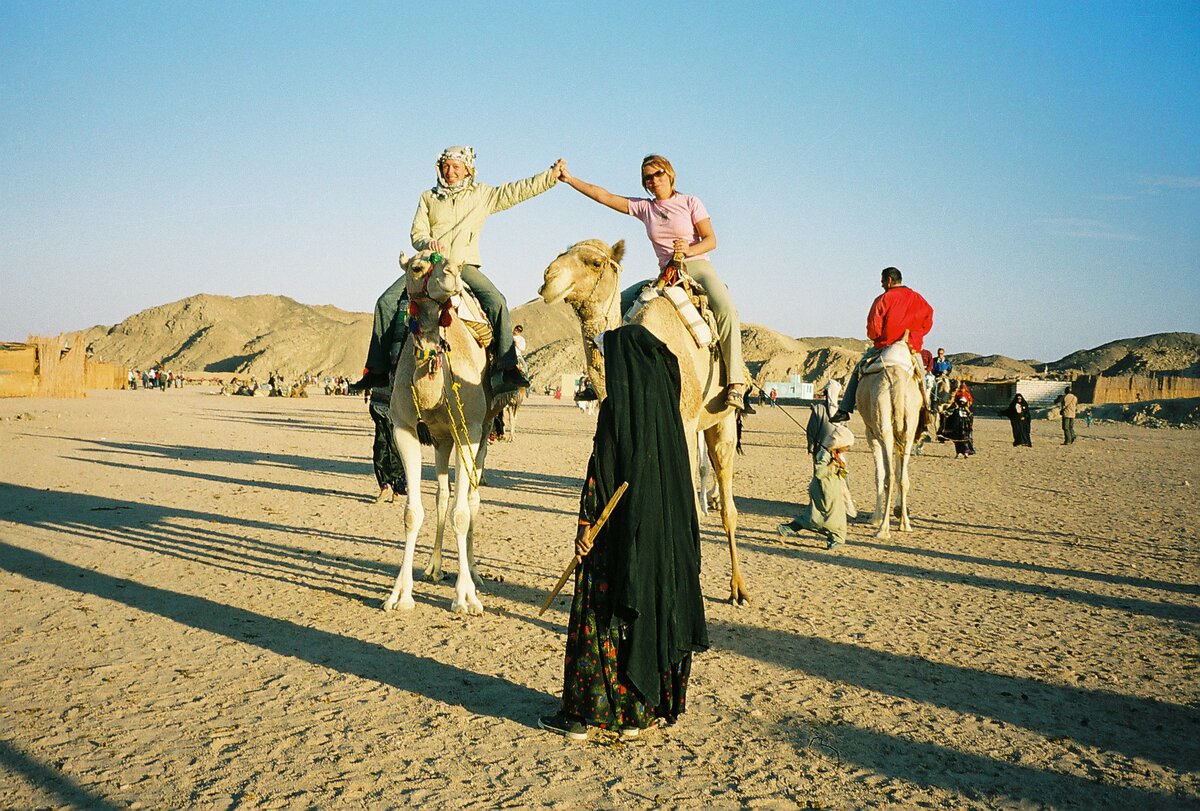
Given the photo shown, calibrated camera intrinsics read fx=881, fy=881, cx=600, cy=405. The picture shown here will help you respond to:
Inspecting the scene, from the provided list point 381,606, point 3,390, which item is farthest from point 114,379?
point 381,606

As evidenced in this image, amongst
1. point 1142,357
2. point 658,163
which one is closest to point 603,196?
point 658,163

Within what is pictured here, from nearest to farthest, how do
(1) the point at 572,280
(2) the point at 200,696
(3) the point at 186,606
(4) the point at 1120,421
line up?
(2) the point at 200,696, (1) the point at 572,280, (3) the point at 186,606, (4) the point at 1120,421

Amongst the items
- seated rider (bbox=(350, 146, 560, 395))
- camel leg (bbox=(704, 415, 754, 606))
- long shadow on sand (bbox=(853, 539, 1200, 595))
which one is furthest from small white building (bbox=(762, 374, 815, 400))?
seated rider (bbox=(350, 146, 560, 395))

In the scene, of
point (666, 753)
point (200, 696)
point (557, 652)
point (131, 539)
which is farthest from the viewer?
point (131, 539)

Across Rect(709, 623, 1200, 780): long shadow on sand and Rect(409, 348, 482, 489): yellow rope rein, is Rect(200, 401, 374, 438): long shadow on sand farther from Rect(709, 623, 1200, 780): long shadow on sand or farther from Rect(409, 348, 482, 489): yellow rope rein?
Rect(709, 623, 1200, 780): long shadow on sand

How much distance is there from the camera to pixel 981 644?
6391mm

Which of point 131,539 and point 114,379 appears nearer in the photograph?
point 131,539

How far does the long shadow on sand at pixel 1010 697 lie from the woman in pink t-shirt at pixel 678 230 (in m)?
2.10

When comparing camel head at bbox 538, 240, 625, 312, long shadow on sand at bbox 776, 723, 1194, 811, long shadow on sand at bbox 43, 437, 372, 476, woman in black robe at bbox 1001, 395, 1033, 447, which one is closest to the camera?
long shadow on sand at bbox 776, 723, 1194, 811

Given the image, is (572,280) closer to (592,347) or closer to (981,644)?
(592,347)

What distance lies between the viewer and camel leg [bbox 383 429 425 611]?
23.3 feet

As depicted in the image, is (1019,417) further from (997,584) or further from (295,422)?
(295,422)

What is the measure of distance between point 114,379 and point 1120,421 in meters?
69.1

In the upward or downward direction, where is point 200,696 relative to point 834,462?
downward
